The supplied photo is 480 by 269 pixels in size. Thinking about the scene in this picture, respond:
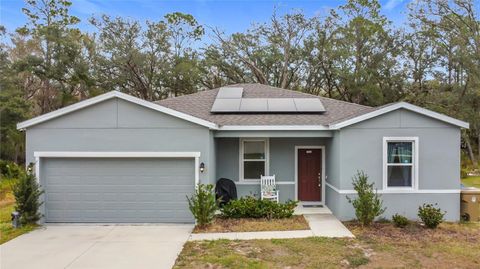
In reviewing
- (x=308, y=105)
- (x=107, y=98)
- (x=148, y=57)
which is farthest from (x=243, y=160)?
(x=148, y=57)

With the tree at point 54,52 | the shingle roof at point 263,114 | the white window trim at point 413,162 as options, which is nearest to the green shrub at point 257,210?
the shingle roof at point 263,114

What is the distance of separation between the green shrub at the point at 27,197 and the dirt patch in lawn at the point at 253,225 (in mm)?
4471

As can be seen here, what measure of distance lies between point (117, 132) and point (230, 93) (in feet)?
18.6

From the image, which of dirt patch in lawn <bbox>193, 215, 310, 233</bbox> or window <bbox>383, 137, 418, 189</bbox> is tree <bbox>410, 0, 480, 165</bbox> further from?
dirt patch in lawn <bbox>193, 215, 310, 233</bbox>

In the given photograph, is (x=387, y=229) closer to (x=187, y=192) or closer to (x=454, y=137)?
(x=454, y=137)

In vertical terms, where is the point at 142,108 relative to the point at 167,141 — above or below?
above

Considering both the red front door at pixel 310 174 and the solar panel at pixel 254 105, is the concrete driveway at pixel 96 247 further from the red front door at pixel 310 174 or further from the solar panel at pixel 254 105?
the solar panel at pixel 254 105

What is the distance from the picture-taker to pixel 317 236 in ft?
27.6

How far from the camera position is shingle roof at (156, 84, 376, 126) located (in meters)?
11.1

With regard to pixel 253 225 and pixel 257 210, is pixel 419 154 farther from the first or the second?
pixel 253 225

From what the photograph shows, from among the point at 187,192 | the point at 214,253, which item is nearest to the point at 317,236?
the point at 214,253

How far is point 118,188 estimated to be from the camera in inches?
394

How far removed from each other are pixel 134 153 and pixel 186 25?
21673mm

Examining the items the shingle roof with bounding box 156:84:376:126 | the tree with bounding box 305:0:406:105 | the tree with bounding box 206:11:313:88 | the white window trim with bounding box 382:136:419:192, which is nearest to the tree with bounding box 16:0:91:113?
the tree with bounding box 206:11:313:88
